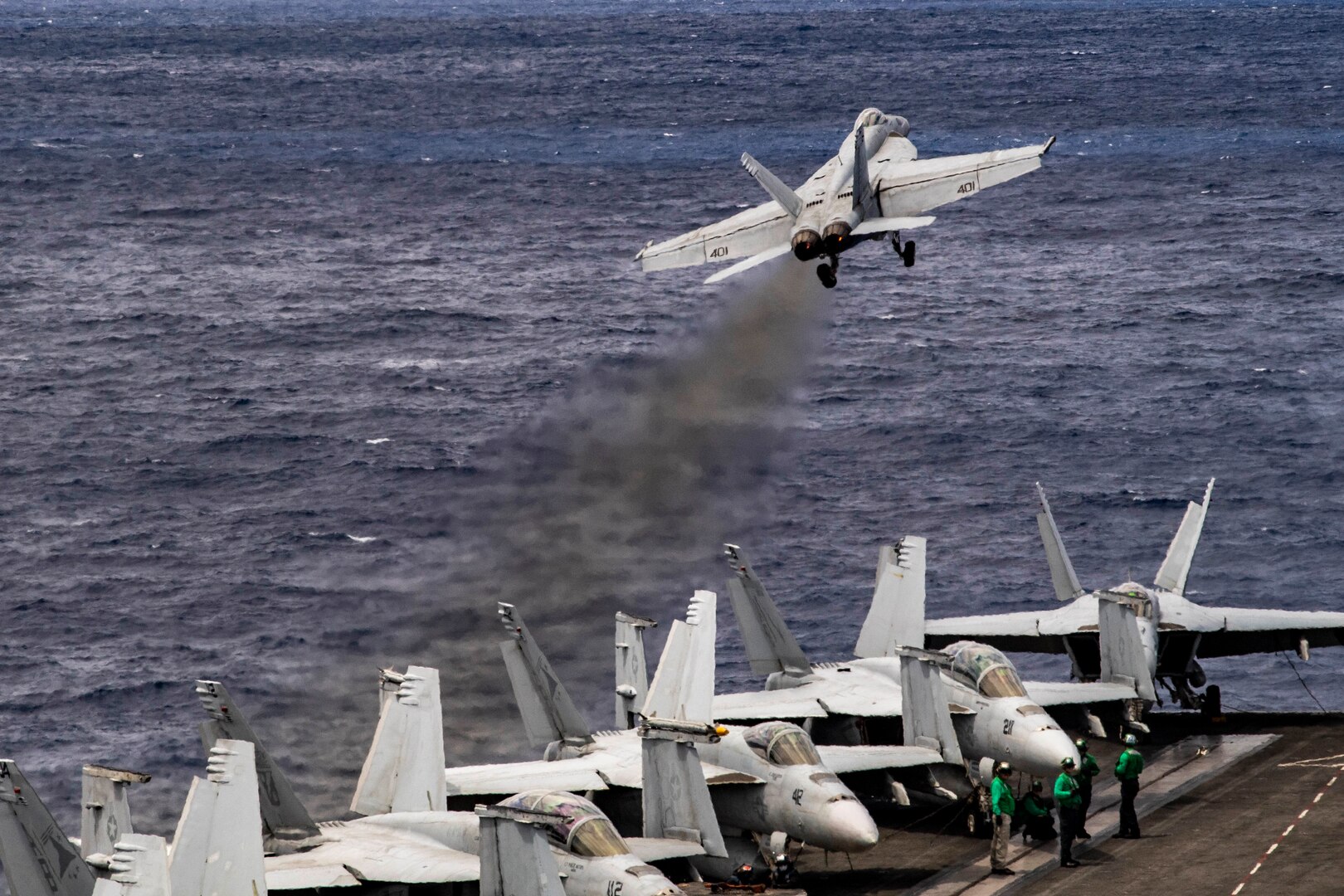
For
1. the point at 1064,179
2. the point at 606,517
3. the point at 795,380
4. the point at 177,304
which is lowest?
the point at 606,517

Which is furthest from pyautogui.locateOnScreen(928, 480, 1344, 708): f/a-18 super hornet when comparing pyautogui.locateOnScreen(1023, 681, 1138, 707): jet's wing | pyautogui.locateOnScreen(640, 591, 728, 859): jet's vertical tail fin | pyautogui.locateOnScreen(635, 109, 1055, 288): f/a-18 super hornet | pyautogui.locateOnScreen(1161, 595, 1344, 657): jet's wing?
pyautogui.locateOnScreen(640, 591, 728, 859): jet's vertical tail fin

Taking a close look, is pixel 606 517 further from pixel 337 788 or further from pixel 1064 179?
pixel 1064 179

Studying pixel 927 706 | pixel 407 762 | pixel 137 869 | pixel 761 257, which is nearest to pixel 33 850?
pixel 137 869

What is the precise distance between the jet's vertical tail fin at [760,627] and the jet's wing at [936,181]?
1263 centimetres

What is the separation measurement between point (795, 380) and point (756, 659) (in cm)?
6322

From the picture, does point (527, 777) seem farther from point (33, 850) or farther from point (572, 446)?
point (572, 446)

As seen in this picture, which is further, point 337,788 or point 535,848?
point 337,788

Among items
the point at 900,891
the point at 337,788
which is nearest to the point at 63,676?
the point at 337,788

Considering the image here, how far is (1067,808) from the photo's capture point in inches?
1656

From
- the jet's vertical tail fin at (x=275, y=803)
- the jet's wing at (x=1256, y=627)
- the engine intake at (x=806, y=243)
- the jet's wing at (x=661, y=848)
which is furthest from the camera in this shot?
the jet's wing at (x=1256, y=627)

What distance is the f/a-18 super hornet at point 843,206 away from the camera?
57.5 meters

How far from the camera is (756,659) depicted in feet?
194

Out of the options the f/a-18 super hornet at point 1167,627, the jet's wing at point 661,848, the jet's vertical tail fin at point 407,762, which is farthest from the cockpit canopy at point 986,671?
the jet's vertical tail fin at point 407,762

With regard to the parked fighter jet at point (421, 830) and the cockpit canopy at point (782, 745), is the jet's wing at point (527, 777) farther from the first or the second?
the cockpit canopy at point (782, 745)
